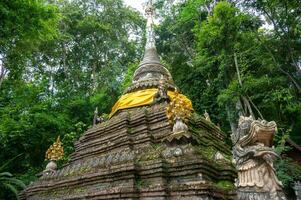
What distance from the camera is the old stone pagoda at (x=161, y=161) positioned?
474 centimetres

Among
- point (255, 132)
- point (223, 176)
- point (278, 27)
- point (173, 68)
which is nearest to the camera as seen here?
point (255, 132)

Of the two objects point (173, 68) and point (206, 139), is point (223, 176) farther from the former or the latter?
point (173, 68)

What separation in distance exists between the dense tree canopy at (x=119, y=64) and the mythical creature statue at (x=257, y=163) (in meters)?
5.41

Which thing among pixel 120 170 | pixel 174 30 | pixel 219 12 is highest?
pixel 174 30

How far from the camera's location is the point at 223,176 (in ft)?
20.0

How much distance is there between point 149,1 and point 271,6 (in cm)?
493

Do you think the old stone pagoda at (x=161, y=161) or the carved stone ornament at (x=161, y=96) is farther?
the carved stone ornament at (x=161, y=96)

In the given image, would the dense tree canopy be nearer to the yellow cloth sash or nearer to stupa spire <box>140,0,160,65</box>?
stupa spire <box>140,0,160,65</box>

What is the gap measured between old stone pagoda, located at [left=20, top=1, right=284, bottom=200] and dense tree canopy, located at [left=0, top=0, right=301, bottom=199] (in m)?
2.43

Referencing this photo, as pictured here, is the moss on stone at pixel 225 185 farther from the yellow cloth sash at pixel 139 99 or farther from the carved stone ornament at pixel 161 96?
the yellow cloth sash at pixel 139 99

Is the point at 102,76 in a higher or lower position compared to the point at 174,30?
lower

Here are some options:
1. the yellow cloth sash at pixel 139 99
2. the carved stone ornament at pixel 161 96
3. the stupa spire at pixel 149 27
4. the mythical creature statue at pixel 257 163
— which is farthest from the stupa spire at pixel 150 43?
the mythical creature statue at pixel 257 163

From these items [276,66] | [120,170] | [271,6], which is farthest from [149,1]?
[120,170]

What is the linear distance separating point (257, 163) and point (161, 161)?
193 cm
